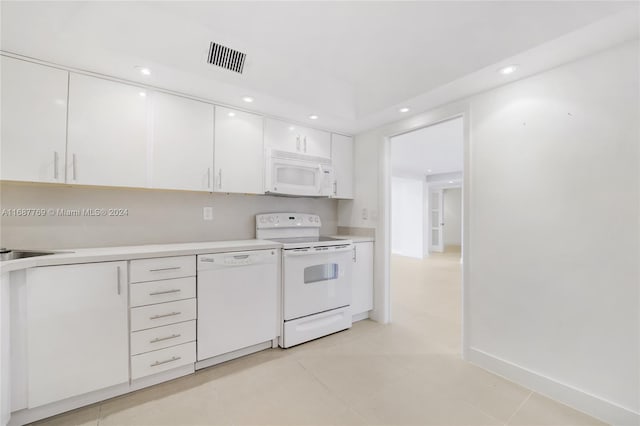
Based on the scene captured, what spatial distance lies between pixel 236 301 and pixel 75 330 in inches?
39.0

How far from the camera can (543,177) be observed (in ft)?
5.98

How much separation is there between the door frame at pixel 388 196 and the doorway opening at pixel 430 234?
11cm

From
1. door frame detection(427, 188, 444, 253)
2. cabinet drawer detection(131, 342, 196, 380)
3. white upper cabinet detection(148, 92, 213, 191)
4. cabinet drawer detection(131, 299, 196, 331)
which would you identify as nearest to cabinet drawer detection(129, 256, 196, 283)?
cabinet drawer detection(131, 299, 196, 331)

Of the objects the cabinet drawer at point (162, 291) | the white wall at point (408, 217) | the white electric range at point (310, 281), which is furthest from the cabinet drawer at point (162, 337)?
the white wall at point (408, 217)

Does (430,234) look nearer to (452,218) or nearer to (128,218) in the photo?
(452,218)

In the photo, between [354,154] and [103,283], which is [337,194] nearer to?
[354,154]

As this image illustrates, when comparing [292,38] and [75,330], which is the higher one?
[292,38]

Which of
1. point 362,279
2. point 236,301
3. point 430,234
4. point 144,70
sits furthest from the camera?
point 430,234

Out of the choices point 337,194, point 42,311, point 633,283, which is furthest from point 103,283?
point 633,283

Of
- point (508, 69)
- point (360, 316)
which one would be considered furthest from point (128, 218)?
point (508, 69)

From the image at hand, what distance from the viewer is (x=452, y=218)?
10.2m

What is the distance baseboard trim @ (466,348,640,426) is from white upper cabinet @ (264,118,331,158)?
8.06 feet

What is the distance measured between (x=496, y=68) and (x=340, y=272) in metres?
2.15

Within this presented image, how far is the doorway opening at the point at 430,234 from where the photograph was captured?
10.2 ft
